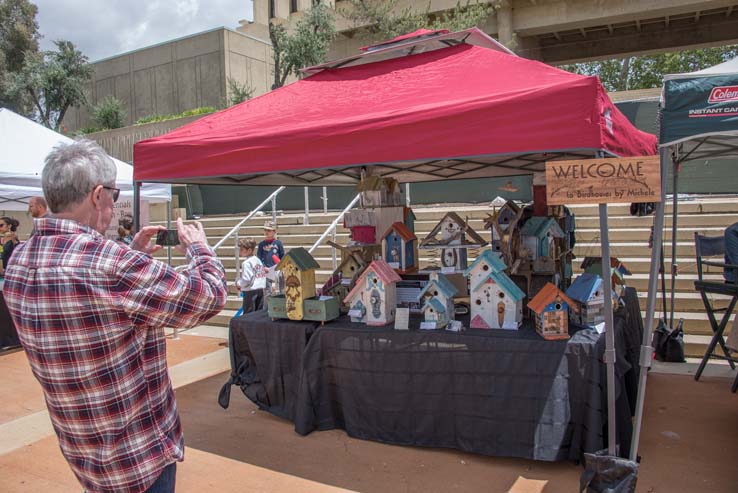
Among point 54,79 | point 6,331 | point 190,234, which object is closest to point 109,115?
point 54,79

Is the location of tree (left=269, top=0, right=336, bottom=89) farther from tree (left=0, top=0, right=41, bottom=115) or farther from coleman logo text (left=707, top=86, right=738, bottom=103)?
coleman logo text (left=707, top=86, right=738, bottom=103)

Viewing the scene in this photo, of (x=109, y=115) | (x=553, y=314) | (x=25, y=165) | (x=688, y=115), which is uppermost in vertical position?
(x=109, y=115)

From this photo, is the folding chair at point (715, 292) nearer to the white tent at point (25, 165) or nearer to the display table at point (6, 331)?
the white tent at point (25, 165)

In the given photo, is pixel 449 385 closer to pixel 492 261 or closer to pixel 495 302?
pixel 495 302

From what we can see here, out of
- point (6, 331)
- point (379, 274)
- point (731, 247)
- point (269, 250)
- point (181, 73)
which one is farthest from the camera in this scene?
point (181, 73)

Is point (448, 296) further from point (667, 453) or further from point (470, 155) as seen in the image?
point (667, 453)

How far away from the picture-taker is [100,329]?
1.62m

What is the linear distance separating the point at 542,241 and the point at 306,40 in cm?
1832

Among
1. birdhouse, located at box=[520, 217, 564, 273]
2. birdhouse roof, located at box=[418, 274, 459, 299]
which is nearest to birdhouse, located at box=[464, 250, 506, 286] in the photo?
birdhouse roof, located at box=[418, 274, 459, 299]

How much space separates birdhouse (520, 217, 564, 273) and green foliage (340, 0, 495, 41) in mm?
14909

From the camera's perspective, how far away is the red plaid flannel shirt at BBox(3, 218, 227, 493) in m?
1.60

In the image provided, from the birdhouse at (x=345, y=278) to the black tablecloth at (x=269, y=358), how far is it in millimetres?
333

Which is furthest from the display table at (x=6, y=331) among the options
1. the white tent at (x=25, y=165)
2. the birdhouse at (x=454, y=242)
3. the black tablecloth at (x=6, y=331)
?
the birdhouse at (x=454, y=242)

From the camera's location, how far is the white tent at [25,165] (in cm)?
684
